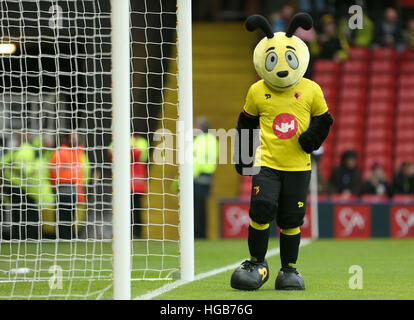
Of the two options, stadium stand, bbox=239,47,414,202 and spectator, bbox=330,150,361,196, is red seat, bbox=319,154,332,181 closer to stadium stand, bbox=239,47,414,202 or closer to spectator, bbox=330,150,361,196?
stadium stand, bbox=239,47,414,202

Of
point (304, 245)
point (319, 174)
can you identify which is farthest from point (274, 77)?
point (319, 174)

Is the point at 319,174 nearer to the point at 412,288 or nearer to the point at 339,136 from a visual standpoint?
the point at 339,136

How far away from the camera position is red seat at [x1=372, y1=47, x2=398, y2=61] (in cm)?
1873

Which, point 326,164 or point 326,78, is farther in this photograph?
point 326,78

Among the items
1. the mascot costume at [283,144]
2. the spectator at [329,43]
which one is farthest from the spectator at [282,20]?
the mascot costume at [283,144]

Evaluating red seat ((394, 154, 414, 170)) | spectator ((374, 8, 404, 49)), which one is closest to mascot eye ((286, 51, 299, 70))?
red seat ((394, 154, 414, 170))

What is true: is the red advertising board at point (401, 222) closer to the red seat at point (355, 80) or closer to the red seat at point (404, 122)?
the red seat at point (404, 122)

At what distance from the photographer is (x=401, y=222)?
13367 mm

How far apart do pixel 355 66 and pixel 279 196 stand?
491 inches

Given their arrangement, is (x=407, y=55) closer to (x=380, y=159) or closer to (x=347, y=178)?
(x=380, y=159)

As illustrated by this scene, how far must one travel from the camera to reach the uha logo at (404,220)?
13336 mm

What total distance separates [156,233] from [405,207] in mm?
3611

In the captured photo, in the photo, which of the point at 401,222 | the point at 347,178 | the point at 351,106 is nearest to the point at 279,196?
the point at 401,222

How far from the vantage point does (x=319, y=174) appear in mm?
14570
